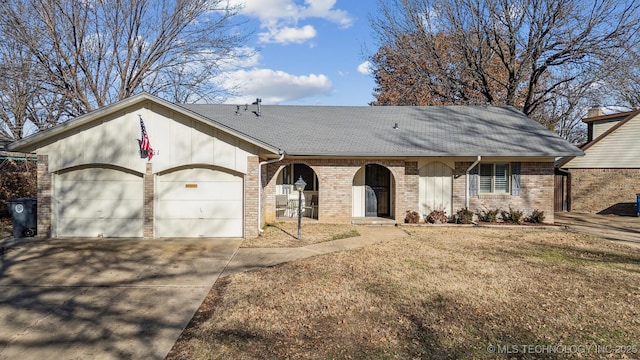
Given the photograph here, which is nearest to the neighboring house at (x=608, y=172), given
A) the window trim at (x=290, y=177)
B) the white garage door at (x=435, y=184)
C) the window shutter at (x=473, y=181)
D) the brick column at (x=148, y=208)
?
the window shutter at (x=473, y=181)

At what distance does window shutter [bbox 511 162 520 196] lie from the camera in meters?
13.2

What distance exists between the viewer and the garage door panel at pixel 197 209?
10227mm

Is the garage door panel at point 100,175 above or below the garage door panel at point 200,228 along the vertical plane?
above

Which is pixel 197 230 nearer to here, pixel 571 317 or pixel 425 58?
pixel 571 317

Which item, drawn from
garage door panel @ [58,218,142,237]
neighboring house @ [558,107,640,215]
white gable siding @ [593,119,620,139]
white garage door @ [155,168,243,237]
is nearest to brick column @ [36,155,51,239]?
garage door panel @ [58,218,142,237]

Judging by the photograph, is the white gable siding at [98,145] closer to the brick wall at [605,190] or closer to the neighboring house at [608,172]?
the neighboring house at [608,172]

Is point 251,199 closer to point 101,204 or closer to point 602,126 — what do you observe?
point 101,204

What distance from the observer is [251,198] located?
1019cm

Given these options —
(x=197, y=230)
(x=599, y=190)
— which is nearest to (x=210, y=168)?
(x=197, y=230)

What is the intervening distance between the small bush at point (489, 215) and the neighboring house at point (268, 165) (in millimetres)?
257

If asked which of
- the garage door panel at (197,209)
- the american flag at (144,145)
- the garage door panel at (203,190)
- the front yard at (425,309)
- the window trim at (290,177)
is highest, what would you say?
the american flag at (144,145)

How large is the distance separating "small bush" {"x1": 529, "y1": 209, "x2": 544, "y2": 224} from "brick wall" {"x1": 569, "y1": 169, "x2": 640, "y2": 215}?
234 inches

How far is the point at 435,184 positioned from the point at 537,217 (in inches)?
147

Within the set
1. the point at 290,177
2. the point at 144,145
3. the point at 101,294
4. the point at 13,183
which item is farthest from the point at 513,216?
the point at 13,183
